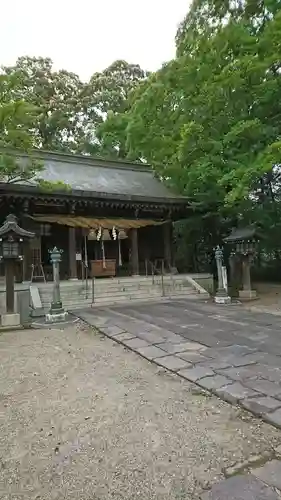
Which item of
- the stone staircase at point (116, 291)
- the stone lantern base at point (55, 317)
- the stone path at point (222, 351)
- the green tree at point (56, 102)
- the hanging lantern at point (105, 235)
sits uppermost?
the green tree at point (56, 102)

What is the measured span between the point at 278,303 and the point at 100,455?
8.38 meters

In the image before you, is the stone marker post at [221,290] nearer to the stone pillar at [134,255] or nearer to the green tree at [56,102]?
the stone pillar at [134,255]

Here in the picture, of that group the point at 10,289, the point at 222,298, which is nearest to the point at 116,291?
the point at 222,298

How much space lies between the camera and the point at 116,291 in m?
11.2

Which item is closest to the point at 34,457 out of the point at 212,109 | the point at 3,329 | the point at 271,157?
the point at 3,329

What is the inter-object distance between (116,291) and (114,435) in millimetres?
8365

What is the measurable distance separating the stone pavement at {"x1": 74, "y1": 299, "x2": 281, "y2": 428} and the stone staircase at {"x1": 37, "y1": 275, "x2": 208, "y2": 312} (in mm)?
1103

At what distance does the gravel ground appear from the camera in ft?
7.41

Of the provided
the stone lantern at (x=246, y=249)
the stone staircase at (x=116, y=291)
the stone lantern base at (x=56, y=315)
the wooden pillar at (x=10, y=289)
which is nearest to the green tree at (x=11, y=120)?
the wooden pillar at (x=10, y=289)

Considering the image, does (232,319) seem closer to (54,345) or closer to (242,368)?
(242,368)

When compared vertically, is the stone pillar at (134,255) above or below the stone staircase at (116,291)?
above

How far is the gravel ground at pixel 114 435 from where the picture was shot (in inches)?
89.0

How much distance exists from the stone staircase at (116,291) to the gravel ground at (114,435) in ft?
17.4

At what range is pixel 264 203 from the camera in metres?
14.0
